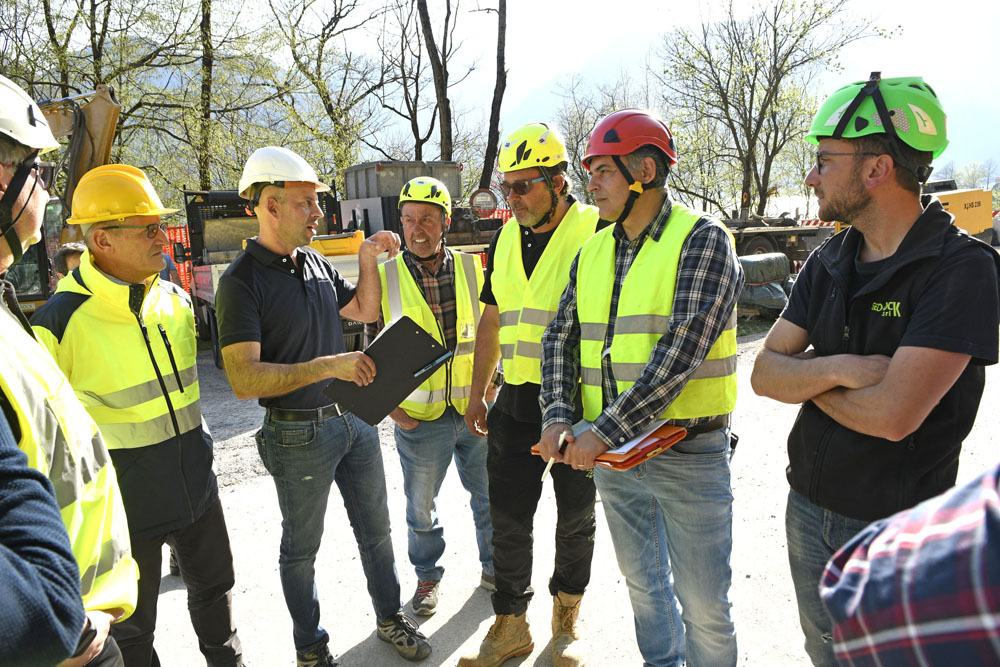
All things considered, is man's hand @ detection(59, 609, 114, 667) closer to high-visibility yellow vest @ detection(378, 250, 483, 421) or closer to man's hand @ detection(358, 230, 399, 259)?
high-visibility yellow vest @ detection(378, 250, 483, 421)

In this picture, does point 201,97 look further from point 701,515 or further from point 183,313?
point 701,515

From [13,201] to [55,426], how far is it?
50cm

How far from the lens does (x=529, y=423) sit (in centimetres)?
313

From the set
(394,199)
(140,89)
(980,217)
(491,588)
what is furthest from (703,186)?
(491,588)

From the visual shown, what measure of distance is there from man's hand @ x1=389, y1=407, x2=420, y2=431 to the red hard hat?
174 centimetres

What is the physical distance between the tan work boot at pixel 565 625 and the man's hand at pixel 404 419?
115 centimetres

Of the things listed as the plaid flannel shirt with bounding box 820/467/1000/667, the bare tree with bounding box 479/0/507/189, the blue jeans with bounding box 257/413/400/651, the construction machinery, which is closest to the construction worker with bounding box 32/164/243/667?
the blue jeans with bounding box 257/413/400/651

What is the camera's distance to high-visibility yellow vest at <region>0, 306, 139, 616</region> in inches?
50.6

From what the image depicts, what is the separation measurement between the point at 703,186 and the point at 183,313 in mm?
28165

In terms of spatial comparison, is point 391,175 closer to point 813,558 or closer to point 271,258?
point 271,258

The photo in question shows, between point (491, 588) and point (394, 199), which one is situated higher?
point (394, 199)

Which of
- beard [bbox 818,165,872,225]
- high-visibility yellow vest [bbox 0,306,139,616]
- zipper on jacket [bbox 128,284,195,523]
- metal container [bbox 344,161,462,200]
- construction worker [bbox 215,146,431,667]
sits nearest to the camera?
high-visibility yellow vest [bbox 0,306,139,616]

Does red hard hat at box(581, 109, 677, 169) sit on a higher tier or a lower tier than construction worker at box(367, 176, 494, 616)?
higher

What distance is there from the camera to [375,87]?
27.3 metres
